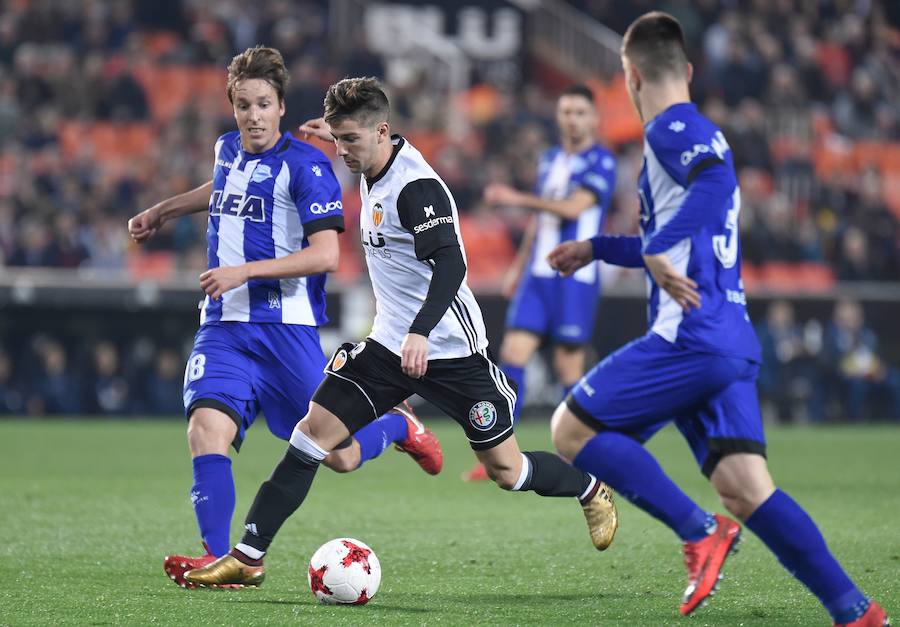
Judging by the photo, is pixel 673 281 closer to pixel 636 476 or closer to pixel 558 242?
pixel 636 476

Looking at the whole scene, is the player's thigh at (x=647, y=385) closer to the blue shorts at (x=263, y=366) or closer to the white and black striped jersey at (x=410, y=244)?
the white and black striped jersey at (x=410, y=244)

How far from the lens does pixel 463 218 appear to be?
18375mm

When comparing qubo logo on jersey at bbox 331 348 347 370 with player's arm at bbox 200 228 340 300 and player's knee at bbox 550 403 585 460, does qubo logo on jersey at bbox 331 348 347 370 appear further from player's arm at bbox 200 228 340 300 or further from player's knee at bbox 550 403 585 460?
player's knee at bbox 550 403 585 460

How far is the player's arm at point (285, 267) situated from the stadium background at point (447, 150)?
30.7 feet

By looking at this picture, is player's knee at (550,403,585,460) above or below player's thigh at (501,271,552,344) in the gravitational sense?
above

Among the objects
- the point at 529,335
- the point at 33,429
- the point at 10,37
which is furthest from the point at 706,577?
the point at 10,37

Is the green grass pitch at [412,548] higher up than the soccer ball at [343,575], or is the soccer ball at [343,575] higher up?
the soccer ball at [343,575]

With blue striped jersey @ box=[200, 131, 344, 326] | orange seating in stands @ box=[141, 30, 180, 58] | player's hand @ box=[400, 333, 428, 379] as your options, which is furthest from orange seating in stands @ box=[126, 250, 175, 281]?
player's hand @ box=[400, 333, 428, 379]

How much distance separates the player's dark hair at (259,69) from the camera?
6117 millimetres

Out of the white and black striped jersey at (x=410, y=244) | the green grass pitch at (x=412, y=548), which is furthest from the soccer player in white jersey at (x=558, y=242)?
the white and black striped jersey at (x=410, y=244)

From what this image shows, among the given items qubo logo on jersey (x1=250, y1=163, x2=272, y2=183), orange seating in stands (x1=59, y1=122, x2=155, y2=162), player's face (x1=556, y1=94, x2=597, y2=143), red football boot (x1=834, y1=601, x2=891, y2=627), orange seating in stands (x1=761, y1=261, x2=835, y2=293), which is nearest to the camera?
red football boot (x1=834, y1=601, x2=891, y2=627)

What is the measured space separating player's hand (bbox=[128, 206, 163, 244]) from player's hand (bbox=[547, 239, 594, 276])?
206 centimetres

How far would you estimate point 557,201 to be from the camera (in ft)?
32.3

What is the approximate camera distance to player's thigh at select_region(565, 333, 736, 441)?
190 inches
